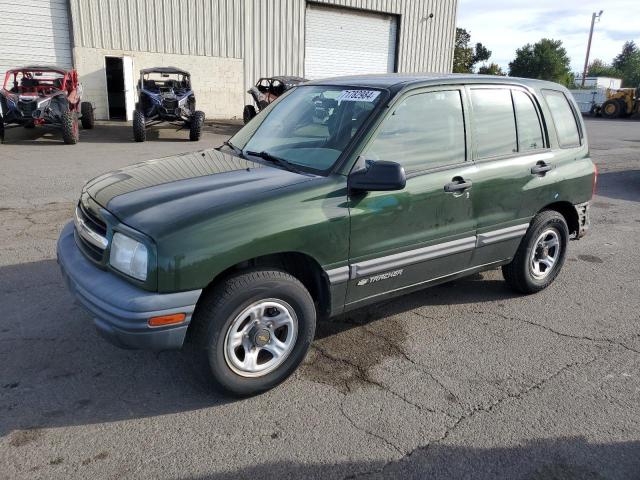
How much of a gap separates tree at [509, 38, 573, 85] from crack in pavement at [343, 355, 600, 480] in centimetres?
6508

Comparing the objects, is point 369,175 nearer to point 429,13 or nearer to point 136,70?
point 136,70

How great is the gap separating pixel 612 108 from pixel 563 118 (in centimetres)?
3251

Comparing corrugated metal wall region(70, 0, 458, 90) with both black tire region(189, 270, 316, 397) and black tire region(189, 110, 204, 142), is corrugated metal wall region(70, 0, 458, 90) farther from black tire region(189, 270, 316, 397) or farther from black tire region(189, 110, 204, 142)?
black tire region(189, 270, 316, 397)

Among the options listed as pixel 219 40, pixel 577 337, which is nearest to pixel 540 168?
pixel 577 337

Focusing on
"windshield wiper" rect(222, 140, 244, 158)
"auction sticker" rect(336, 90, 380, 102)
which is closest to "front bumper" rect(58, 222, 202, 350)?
"windshield wiper" rect(222, 140, 244, 158)

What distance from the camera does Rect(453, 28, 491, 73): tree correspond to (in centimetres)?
4766

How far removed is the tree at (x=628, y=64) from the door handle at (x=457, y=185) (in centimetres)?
10840

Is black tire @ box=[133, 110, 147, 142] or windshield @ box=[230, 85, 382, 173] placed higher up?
windshield @ box=[230, 85, 382, 173]

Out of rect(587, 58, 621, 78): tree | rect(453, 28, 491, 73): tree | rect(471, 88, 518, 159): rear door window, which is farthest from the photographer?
rect(587, 58, 621, 78): tree

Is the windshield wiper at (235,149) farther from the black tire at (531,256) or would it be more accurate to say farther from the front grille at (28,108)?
the front grille at (28,108)

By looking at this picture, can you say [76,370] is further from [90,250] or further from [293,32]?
[293,32]

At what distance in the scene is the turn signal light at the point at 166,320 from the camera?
103 inches

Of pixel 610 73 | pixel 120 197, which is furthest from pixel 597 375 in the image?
pixel 610 73

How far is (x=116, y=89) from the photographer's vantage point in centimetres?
1864
